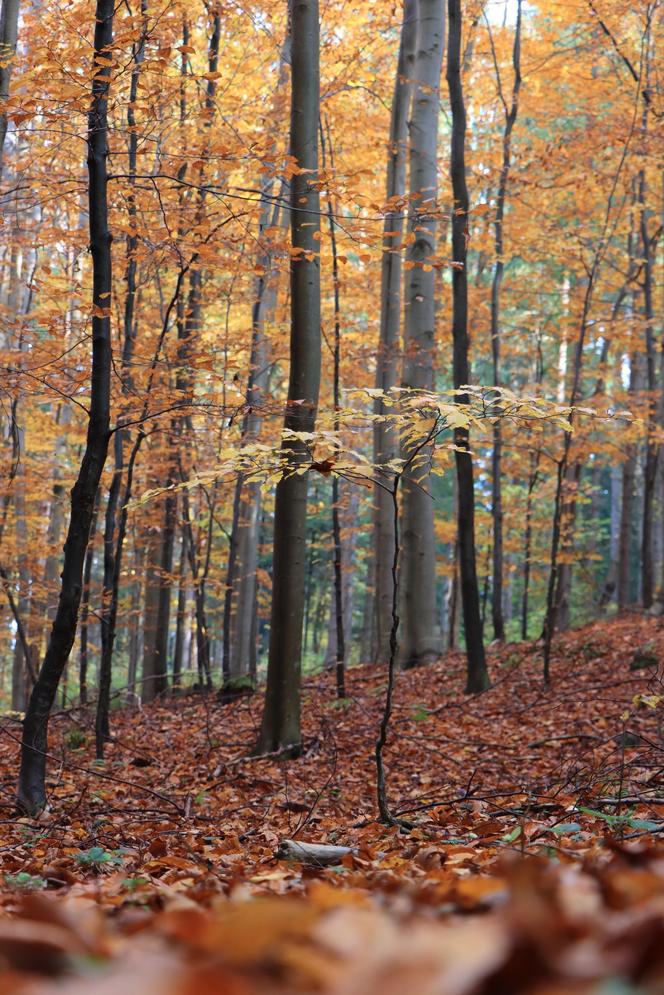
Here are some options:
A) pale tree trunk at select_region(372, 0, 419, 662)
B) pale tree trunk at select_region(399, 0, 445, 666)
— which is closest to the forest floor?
pale tree trunk at select_region(399, 0, 445, 666)

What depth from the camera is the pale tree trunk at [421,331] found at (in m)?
10.0

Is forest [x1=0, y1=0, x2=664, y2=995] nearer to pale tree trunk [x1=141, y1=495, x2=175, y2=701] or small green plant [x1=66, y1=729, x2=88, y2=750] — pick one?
pale tree trunk [x1=141, y1=495, x2=175, y2=701]

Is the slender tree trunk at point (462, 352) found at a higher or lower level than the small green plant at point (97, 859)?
higher

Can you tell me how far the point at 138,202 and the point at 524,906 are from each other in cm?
726

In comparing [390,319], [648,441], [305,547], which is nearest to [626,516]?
[648,441]

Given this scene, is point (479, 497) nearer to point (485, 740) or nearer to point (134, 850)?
point (485, 740)

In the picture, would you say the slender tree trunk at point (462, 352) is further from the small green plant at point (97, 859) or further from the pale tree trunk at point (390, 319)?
the small green plant at point (97, 859)

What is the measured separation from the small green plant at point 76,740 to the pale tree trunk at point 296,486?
2516 millimetres

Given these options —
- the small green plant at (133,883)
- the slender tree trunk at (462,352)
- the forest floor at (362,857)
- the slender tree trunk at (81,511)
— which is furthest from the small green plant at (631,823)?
the slender tree trunk at (462,352)

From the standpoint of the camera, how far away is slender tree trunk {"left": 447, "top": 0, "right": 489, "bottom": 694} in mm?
8289

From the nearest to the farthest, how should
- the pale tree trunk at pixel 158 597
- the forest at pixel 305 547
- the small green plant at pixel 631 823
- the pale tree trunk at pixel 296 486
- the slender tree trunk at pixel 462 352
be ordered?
the forest at pixel 305 547, the small green plant at pixel 631 823, the pale tree trunk at pixel 296 486, the slender tree trunk at pixel 462 352, the pale tree trunk at pixel 158 597

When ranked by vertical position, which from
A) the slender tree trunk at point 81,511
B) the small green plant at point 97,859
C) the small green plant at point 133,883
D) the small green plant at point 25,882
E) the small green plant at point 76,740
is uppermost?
the slender tree trunk at point 81,511

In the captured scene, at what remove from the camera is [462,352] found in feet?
28.2

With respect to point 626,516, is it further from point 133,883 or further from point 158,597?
point 133,883
